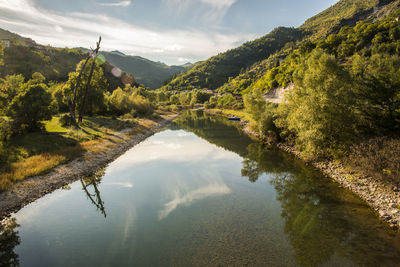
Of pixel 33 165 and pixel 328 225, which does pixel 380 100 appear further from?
pixel 33 165

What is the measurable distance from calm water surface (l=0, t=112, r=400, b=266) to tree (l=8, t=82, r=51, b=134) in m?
15.7

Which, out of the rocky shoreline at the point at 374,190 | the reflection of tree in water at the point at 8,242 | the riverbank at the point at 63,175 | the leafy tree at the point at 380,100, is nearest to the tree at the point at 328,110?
the leafy tree at the point at 380,100

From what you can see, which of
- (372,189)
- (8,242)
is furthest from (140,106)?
(372,189)

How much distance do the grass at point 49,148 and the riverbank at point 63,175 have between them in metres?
0.37

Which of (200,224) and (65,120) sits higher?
(65,120)

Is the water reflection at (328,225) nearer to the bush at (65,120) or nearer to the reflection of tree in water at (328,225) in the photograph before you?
the reflection of tree in water at (328,225)

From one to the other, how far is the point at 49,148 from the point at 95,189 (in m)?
11.6

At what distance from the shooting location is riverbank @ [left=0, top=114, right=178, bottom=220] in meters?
17.0

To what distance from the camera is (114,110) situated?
6525 cm

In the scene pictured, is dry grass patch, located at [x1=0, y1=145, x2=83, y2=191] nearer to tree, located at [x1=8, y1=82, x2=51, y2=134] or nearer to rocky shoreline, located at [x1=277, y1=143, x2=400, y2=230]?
tree, located at [x1=8, y1=82, x2=51, y2=134]

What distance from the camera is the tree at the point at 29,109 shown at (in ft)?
95.9

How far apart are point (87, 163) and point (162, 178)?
11.1m

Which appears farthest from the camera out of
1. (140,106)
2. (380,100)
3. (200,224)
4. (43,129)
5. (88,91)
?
(140,106)

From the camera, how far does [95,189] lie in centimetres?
2200
